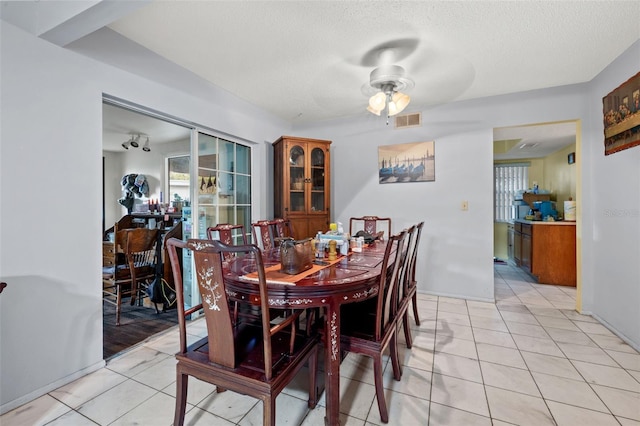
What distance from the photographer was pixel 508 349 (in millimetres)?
2168

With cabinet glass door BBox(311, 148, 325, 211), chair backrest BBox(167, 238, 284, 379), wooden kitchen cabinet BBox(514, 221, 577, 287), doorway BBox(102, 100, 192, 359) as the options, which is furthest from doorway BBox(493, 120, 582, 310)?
doorway BBox(102, 100, 192, 359)

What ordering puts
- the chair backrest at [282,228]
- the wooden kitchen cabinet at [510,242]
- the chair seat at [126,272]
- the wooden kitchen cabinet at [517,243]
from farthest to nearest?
the wooden kitchen cabinet at [510,242] → the wooden kitchen cabinet at [517,243] → the chair backrest at [282,228] → the chair seat at [126,272]

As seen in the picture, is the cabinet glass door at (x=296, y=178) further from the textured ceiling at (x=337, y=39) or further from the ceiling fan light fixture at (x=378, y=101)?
the ceiling fan light fixture at (x=378, y=101)

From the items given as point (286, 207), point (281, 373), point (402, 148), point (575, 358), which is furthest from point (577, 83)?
point (281, 373)

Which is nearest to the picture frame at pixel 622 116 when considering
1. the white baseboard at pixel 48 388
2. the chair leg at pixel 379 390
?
the chair leg at pixel 379 390

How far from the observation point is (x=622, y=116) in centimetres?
229

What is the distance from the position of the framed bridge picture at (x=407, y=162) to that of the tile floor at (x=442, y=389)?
191 centimetres

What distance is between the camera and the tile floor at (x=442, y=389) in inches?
58.0

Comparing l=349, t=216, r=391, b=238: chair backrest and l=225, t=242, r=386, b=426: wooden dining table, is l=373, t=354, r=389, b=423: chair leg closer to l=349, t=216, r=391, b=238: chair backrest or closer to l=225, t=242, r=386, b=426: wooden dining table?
l=225, t=242, r=386, b=426: wooden dining table

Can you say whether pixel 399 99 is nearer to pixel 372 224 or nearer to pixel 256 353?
pixel 372 224

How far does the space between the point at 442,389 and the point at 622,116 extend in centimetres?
272

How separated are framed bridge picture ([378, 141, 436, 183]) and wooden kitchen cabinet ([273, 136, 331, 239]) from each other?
30.7 inches

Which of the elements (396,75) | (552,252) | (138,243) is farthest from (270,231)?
(552,252)

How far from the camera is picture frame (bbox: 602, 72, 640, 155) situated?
2.13 metres
